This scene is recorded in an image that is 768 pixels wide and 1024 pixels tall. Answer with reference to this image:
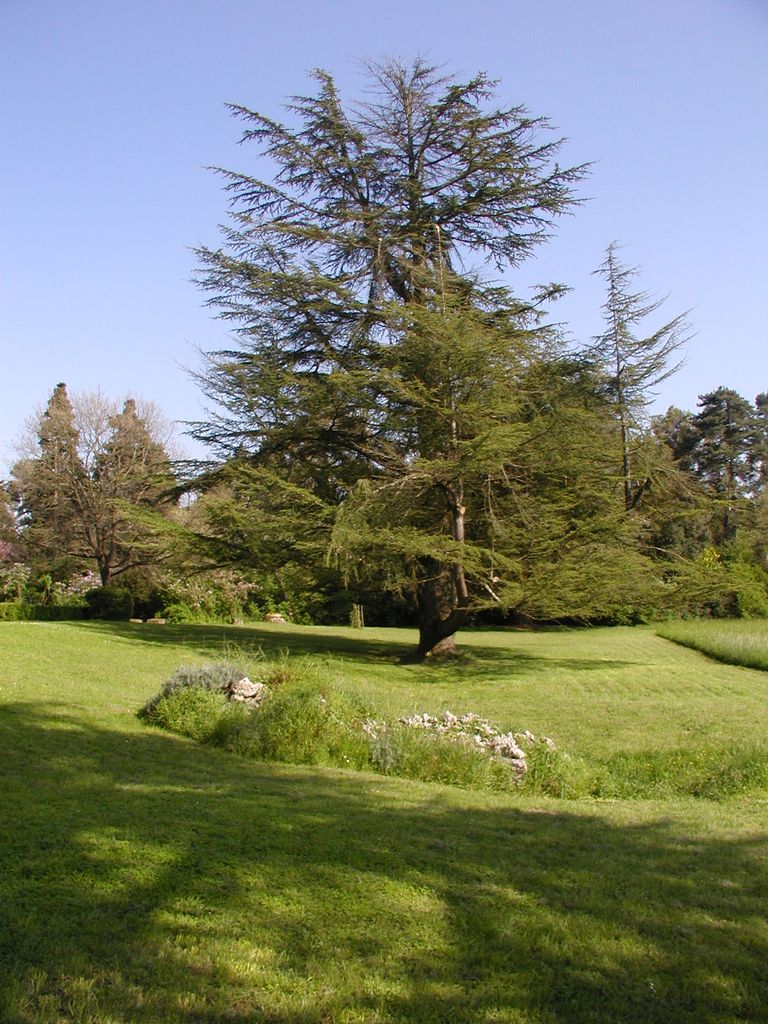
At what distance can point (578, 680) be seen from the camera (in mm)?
17297

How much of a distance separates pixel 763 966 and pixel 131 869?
2838mm

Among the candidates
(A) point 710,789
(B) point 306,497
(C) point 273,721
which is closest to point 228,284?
(B) point 306,497

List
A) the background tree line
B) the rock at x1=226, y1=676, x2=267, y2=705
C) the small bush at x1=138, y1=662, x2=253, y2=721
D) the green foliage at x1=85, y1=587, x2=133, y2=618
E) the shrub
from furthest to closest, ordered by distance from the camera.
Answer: the green foliage at x1=85, y1=587, x2=133, y2=618 → the background tree line → the rock at x1=226, y1=676, x2=267, y2=705 → the small bush at x1=138, y1=662, x2=253, y2=721 → the shrub

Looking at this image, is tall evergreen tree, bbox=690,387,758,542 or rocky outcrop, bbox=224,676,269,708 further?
tall evergreen tree, bbox=690,387,758,542

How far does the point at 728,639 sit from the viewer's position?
23828 mm

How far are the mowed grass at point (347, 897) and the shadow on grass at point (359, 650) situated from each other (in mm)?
10632

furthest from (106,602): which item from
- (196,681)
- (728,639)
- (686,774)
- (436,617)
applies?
(686,774)

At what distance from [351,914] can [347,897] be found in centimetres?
17

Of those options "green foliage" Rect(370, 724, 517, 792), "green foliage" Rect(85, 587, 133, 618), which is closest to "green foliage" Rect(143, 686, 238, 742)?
"green foliage" Rect(370, 724, 517, 792)

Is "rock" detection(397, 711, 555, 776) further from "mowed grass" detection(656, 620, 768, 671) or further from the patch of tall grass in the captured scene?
"mowed grass" detection(656, 620, 768, 671)

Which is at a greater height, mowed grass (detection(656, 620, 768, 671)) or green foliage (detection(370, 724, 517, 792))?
mowed grass (detection(656, 620, 768, 671))

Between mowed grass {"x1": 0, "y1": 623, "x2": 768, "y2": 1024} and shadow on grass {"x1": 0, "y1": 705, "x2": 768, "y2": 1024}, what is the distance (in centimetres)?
1

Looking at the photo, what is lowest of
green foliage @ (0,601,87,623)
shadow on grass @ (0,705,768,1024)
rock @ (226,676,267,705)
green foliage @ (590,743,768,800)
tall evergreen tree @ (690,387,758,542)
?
green foliage @ (590,743,768,800)

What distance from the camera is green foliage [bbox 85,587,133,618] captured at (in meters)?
26.7
